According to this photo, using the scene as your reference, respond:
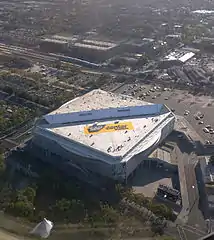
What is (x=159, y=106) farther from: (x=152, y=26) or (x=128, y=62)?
(x=152, y=26)

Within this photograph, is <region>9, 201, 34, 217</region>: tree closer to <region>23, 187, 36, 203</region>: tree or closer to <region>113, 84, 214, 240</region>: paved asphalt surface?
<region>23, 187, 36, 203</region>: tree

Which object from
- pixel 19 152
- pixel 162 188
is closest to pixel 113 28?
pixel 19 152

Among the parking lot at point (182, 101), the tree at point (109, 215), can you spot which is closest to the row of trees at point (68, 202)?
the tree at point (109, 215)

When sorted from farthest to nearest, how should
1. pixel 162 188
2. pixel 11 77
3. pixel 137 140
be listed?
pixel 11 77, pixel 137 140, pixel 162 188

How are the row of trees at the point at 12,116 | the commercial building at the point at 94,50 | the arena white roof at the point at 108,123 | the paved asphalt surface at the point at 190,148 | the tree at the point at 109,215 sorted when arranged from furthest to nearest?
1. the commercial building at the point at 94,50
2. the row of trees at the point at 12,116
3. the arena white roof at the point at 108,123
4. the paved asphalt surface at the point at 190,148
5. the tree at the point at 109,215

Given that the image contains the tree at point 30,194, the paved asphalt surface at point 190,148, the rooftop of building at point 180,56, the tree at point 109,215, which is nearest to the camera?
the tree at point 109,215

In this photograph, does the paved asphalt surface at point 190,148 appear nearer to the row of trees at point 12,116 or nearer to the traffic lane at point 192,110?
the traffic lane at point 192,110

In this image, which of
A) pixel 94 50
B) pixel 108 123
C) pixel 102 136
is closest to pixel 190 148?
pixel 108 123

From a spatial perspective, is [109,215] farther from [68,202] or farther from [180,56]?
[180,56]
